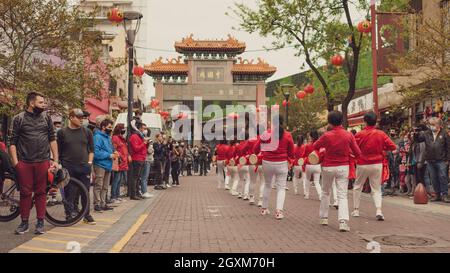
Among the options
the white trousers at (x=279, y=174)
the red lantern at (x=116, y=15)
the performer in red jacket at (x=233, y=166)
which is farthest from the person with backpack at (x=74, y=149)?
the performer in red jacket at (x=233, y=166)

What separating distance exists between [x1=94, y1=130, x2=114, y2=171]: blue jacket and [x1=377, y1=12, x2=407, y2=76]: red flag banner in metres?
11.2

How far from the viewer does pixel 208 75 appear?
61469 mm

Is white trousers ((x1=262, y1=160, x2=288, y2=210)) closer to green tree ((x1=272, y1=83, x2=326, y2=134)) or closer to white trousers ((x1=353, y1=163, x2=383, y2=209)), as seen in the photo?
white trousers ((x1=353, y1=163, x2=383, y2=209))

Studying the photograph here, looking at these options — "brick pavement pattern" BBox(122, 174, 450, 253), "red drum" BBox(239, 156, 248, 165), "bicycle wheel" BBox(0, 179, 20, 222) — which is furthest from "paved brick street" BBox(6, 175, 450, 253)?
"red drum" BBox(239, 156, 248, 165)

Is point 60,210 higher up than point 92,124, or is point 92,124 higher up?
point 92,124

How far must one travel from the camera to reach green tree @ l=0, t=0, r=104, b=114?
50.9 ft

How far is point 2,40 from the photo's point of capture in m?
16.9

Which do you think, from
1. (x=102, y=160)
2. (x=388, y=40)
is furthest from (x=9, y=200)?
(x=388, y=40)

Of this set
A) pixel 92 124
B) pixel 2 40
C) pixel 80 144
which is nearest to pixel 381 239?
pixel 80 144

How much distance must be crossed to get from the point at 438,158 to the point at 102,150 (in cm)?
781

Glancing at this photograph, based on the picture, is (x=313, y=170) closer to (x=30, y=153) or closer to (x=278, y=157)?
(x=278, y=157)
